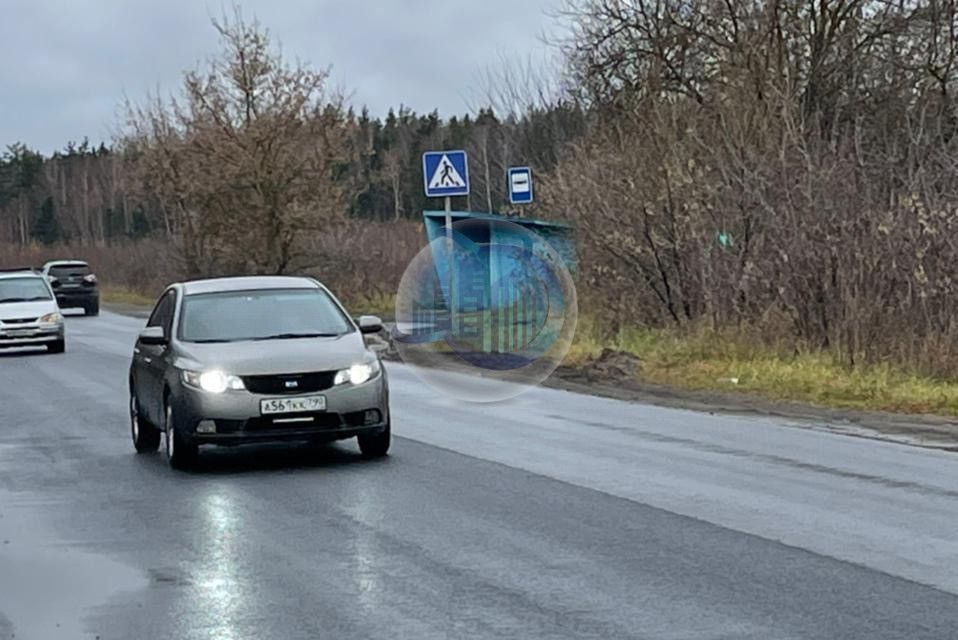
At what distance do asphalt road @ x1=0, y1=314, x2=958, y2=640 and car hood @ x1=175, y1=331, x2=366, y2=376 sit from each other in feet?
2.76

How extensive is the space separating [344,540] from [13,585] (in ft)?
6.35

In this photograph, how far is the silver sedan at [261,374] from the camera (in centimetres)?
1319

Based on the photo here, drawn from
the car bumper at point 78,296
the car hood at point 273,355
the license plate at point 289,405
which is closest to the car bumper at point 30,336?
the car hood at point 273,355

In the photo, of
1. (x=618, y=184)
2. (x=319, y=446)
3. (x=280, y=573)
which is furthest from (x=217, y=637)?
(x=618, y=184)

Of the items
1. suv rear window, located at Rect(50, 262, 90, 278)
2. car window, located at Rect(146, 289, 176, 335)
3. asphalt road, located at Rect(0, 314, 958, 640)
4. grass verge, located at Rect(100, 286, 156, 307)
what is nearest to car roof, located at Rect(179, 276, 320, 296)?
car window, located at Rect(146, 289, 176, 335)

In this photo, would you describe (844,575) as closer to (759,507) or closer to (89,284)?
(759,507)

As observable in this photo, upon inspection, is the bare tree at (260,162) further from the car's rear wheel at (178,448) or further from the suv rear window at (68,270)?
the car's rear wheel at (178,448)

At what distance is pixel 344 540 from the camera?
A: 992 centimetres

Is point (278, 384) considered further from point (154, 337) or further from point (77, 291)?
point (77, 291)

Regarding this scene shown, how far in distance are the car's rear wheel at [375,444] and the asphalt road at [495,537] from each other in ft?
0.40

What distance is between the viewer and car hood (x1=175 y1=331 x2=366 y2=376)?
13.2 m

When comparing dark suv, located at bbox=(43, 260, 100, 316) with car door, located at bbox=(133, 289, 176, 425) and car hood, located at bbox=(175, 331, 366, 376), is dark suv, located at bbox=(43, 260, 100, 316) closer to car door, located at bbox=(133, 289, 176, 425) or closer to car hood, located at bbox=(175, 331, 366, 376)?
car door, located at bbox=(133, 289, 176, 425)

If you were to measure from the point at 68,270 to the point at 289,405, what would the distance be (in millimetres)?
43300

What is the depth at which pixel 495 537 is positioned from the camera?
9906mm
